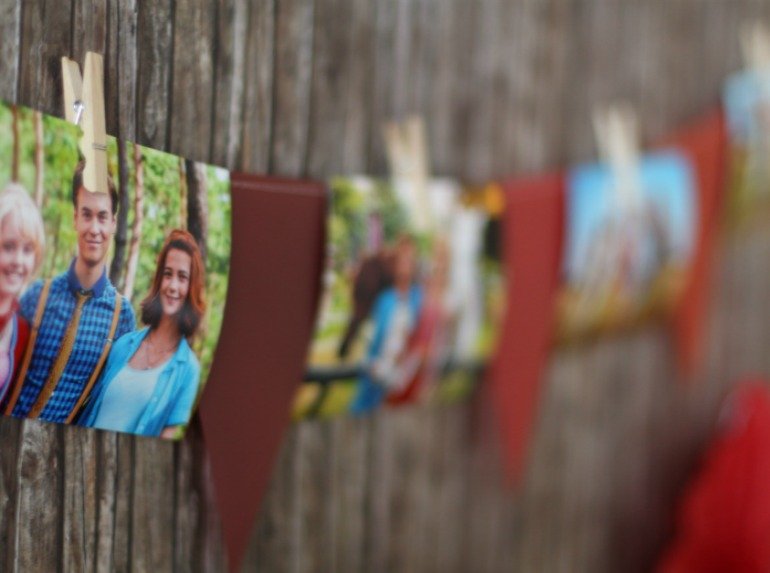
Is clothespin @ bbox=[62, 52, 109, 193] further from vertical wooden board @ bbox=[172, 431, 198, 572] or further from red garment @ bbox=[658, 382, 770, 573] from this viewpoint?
red garment @ bbox=[658, 382, 770, 573]

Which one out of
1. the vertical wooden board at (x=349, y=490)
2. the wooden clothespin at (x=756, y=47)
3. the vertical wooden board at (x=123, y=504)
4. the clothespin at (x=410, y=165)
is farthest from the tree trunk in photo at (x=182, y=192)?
the wooden clothespin at (x=756, y=47)

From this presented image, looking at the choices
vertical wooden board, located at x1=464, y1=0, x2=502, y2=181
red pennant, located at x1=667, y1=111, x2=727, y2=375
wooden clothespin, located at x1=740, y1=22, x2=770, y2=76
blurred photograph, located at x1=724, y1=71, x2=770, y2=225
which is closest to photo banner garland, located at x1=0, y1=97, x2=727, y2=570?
vertical wooden board, located at x1=464, y1=0, x2=502, y2=181

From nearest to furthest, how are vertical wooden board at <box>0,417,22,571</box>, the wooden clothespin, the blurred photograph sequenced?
vertical wooden board at <box>0,417,22,571</box> → the blurred photograph → the wooden clothespin

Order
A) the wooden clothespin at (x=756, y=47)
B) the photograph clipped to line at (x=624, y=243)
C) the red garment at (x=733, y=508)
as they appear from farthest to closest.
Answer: the wooden clothespin at (x=756, y=47) → the red garment at (x=733, y=508) → the photograph clipped to line at (x=624, y=243)

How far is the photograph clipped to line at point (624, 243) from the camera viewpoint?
1.26m

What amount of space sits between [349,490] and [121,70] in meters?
0.59

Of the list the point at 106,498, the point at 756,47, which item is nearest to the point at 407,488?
the point at 106,498

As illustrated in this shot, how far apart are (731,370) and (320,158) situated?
1277 millimetres

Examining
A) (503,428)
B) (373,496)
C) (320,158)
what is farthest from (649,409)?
(320,158)

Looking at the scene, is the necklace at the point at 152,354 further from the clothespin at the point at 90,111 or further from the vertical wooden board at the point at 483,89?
the vertical wooden board at the point at 483,89

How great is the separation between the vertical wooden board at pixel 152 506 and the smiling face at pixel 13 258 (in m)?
0.25

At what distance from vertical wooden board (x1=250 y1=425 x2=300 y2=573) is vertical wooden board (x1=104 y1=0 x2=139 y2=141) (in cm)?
41

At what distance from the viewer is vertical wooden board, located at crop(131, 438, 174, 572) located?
0.84 metres

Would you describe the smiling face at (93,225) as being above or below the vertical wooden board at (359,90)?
below
